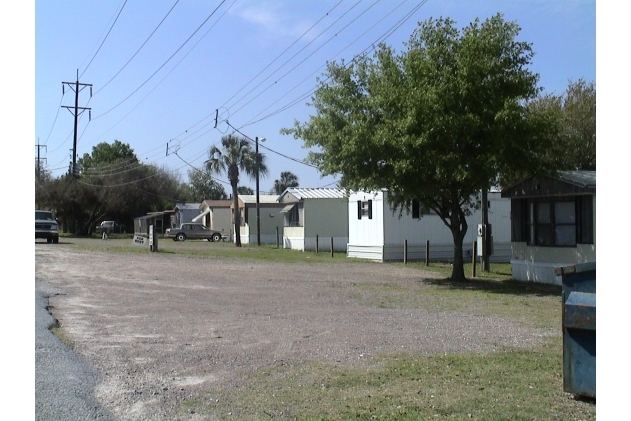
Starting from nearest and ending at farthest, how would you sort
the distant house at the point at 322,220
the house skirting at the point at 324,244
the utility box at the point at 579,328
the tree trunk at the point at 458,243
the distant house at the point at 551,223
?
the utility box at the point at 579,328, the distant house at the point at 551,223, the tree trunk at the point at 458,243, the house skirting at the point at 324,244, the distant house at the point at 322,220

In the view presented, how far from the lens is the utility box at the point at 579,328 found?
273 inches

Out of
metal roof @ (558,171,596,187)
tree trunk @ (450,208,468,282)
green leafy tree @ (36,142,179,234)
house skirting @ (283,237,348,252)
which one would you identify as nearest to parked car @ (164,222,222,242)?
green leafy tree @ (36,142,179,234)

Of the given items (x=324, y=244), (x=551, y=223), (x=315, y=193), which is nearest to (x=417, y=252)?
(x=324, y=244)

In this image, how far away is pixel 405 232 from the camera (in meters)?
31.7

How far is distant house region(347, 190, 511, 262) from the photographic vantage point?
31312 millimetres

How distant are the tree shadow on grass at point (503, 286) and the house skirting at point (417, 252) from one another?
9347mm

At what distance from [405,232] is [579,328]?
24773 millimetres

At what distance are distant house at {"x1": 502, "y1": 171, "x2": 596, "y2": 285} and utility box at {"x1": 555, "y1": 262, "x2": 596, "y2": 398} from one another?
12145mm

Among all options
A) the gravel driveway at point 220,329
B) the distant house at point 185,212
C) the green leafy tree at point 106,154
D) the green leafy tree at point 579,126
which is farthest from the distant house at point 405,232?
the green leafy tree at point 106,154

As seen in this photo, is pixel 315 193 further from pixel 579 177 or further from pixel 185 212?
pixel 185 212

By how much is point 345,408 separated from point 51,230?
3996 cm

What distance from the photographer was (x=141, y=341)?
10430mm

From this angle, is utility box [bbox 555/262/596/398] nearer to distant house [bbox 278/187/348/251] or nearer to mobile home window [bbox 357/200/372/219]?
mobile home window [bbox 357/200/372/219]

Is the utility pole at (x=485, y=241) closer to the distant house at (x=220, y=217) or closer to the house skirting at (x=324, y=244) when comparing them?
the house skirting at (x=324, y=244)
